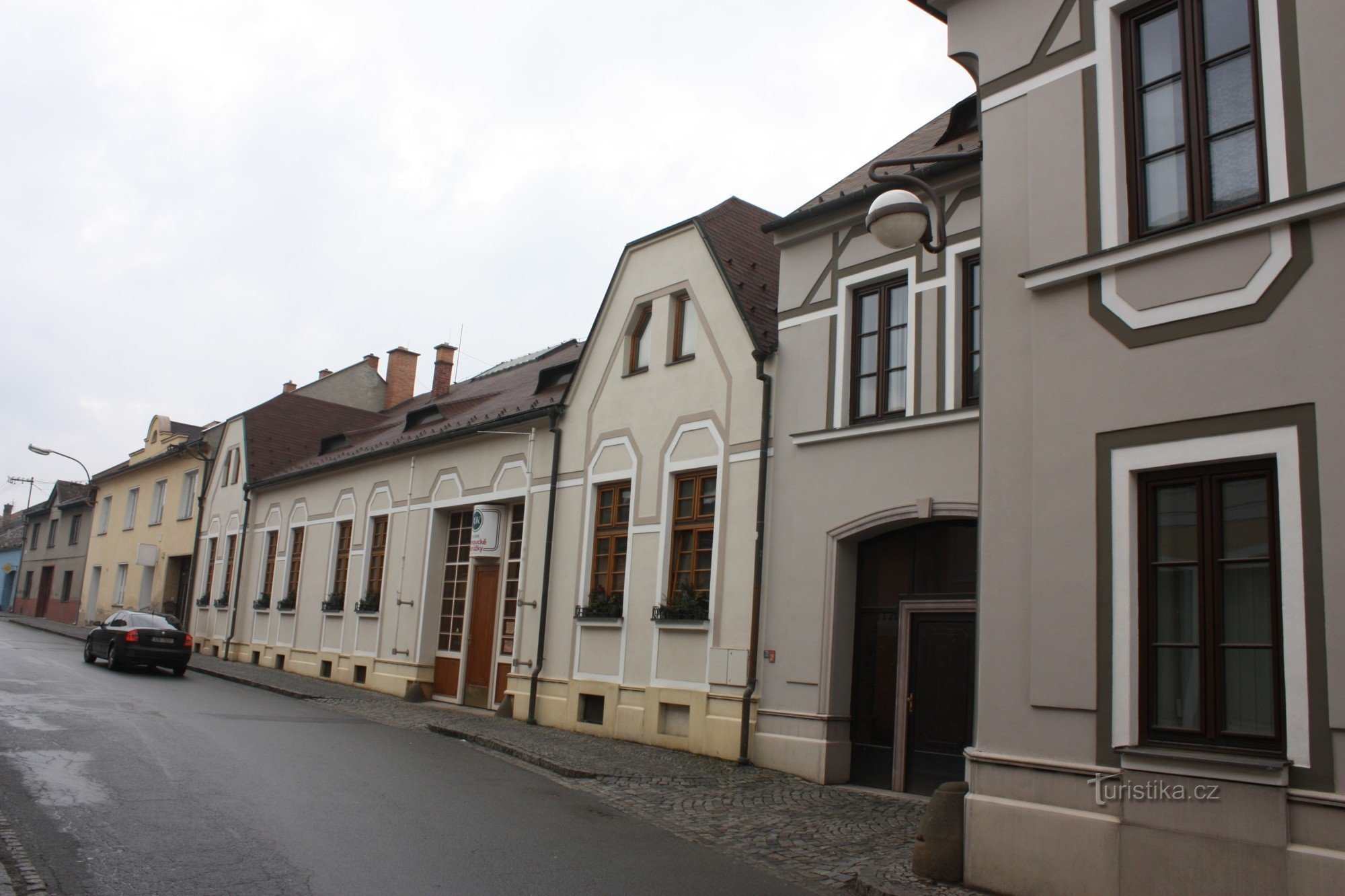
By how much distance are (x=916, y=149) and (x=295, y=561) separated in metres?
20.3

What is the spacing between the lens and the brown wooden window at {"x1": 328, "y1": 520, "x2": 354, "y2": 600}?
2517cm

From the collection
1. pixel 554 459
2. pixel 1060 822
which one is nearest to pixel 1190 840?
pixel 1060 822

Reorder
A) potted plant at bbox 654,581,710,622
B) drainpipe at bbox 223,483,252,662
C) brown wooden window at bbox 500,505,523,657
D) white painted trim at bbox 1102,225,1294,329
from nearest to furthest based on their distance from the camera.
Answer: white painted trim at bbox 1102,225,1294,329, potted plant at bbox 654,581,710,622, brown wooden window at bbox 500,505,523,657, drainpipe at bbox 223,483,252,662

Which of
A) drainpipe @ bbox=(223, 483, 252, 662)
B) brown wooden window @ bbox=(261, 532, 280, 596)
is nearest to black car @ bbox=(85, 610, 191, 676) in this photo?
brown wooden window @ bbox=(261, 532, 280, 596)

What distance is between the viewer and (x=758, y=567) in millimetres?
13609

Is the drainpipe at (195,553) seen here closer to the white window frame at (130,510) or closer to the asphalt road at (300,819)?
the white window frame at (130,510)

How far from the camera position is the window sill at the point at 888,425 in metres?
11.4

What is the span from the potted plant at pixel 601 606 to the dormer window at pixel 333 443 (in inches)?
647

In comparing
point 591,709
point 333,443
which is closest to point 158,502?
point 333,443

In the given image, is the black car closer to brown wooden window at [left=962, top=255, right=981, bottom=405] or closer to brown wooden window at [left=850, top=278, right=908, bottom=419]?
brown wooden window at [left=850, top=278, right=908, bottom=419]

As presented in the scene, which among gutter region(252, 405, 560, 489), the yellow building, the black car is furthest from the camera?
the yellow building

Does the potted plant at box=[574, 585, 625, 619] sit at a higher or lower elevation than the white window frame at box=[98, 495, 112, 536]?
lower

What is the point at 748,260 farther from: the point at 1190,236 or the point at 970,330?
the point at 1190,236

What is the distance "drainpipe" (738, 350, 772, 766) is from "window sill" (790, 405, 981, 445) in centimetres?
56
